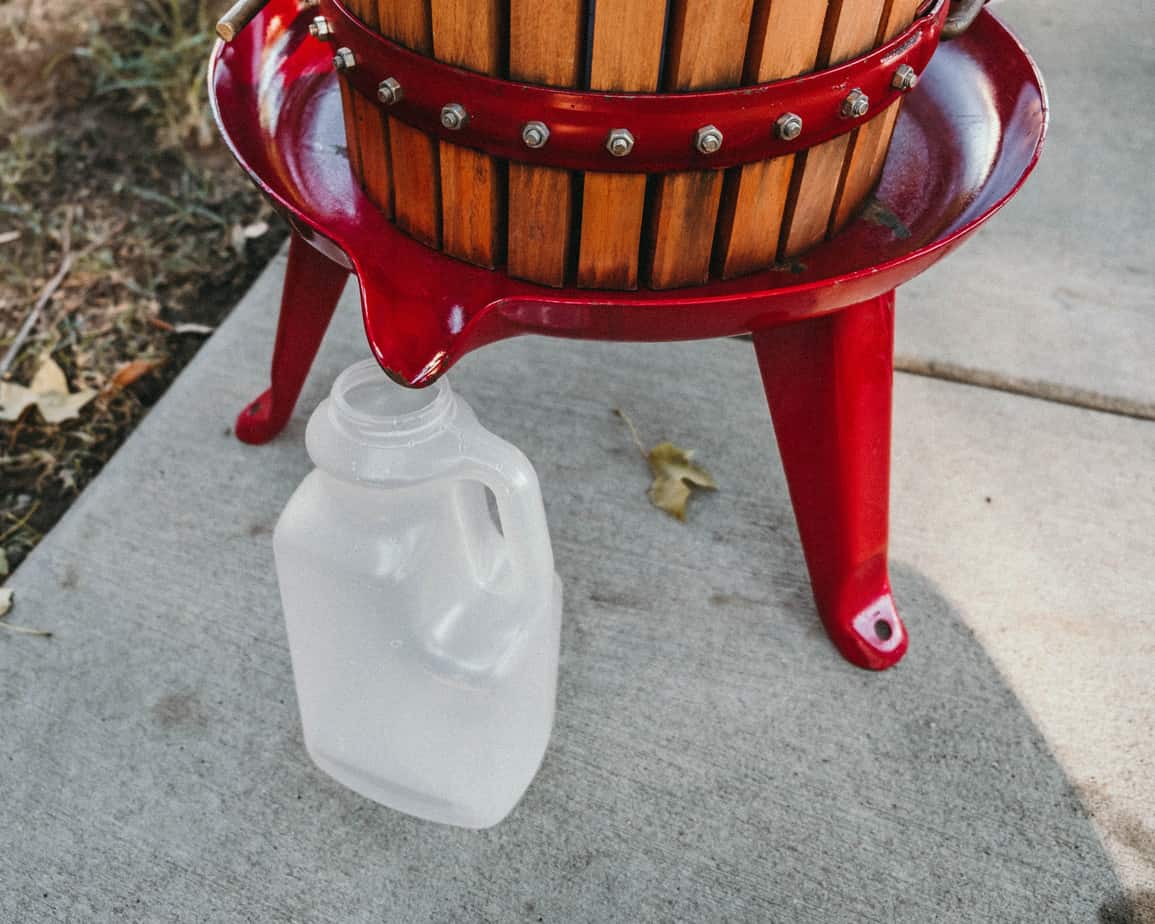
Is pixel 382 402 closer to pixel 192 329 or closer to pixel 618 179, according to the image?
pixel 618 179

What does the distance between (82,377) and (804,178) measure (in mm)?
1550

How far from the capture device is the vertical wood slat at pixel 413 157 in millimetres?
1038

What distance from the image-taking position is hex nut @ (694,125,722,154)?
1.01 metres

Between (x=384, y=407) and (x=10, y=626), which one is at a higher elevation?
Result: (x=384, y=407)

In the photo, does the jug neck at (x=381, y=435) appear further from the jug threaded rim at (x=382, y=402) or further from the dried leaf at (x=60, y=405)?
the dried leaf at (x=60, y=405)

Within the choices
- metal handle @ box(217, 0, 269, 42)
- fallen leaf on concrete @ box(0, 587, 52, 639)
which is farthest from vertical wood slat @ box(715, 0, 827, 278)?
fallen leaf on concrete @ box(0, 587, 52, 639)

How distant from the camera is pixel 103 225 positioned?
2416mm

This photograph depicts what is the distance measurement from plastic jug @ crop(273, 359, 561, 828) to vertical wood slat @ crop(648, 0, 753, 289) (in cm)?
28

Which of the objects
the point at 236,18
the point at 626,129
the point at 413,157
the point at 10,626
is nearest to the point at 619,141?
the point at 626,129

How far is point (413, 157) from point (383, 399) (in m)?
0.27

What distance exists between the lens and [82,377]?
2.07 meters

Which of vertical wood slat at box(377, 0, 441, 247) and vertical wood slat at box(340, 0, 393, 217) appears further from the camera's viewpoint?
vertical wood slat at box(340, 0, 393, 217)

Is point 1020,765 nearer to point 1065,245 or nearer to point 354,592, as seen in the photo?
point 354,592

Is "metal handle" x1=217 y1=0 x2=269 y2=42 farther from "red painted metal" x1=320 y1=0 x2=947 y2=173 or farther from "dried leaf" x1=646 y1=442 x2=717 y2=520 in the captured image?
"dried leaf" x1=646 y1=442 x2=717 y2=520
